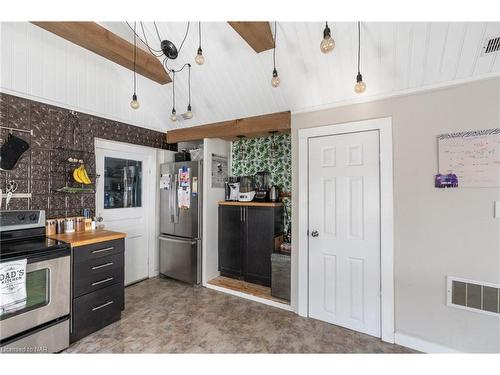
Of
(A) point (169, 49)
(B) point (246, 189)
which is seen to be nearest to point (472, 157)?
(B) point (246, 189)

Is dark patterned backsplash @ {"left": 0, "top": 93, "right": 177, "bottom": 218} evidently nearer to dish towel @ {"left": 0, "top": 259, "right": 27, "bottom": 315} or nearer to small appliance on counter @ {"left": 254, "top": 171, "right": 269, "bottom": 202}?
dish towel @ {"left": 0, "top": 259, "right": 27, "bottom": 315}

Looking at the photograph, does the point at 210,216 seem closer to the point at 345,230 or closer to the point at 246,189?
the point at 246,189

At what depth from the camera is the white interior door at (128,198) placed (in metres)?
3.16

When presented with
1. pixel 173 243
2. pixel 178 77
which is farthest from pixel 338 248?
pixel 178 77

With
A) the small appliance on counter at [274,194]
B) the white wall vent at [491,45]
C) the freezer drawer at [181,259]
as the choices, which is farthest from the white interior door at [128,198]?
the white wall vent at [491,45]

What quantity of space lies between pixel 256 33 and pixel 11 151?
2.55m

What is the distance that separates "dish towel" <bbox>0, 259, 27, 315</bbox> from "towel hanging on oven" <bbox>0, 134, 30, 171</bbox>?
1.09 m

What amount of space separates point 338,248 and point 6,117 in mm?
3506

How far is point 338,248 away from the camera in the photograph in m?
2.40

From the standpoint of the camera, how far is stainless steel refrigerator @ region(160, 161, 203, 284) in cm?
340

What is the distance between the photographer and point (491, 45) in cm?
168

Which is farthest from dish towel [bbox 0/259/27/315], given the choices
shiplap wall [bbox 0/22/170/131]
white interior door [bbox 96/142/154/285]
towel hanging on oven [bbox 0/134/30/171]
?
shiplap wall [bbox 0/22/170/131]

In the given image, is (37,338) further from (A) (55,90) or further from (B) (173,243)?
(A) (55,90)

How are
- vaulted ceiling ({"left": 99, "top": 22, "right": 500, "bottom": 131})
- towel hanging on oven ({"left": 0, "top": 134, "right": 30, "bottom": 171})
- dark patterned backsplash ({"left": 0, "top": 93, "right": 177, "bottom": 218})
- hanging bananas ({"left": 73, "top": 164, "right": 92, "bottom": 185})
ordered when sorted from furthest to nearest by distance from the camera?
hanging bananas ({"left": 73, "top": 164, "right": 92, "bottom": 185})
dark patterned backsplash ({"left": 0, "top": 93, "right": 177, "bottom": 218})
towel hanging on oven ({"left": 0, "top": 134, "right": 30, "bottom": 171})
vaulted ceiling ({"left": 99, "top": 22, "right": 500, "bottom": 131})
